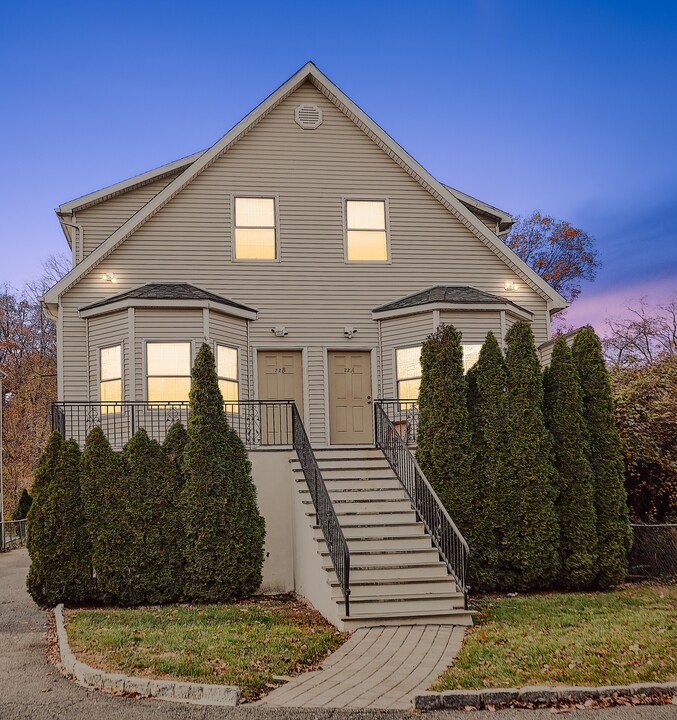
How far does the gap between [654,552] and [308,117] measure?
11356 mm

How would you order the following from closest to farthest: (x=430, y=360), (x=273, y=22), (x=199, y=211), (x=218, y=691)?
(x=218, y=691), (x=430, y=360), (x=199, y=211), (x=273, y=22)

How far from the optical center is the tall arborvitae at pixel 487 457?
13.4 meters

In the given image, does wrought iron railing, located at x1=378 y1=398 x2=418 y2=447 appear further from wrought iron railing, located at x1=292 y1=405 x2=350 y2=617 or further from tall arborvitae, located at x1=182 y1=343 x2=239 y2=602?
tall arborvitae, located at x1=182 y1=343 x2=239 y2=602

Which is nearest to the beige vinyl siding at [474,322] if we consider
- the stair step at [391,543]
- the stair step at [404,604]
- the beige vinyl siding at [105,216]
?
the stair step at [391,543]

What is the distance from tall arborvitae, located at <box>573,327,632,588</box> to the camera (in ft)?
45.1

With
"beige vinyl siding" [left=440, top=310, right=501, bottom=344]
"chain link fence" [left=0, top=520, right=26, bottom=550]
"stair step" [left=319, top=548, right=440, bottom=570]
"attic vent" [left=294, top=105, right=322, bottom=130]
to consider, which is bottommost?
"chain link fence" [left=0, top=520, right=26, bottom=550]

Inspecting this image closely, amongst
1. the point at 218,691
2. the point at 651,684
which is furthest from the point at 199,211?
→ the point at 651,684

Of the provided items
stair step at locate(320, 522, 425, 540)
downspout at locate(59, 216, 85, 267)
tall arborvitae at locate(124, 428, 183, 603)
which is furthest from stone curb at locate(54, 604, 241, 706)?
downspout at locate(59, 216, 85, 267)

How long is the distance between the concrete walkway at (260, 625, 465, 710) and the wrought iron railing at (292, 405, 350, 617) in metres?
0.90

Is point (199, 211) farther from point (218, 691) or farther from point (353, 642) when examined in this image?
point (218, 691)

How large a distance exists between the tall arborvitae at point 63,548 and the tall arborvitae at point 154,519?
803mm

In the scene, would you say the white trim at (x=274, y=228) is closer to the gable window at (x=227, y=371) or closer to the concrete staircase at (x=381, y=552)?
the gable window at (x=227, y=371)

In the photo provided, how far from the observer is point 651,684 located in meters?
7.41

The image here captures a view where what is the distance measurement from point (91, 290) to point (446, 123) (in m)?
33.0
